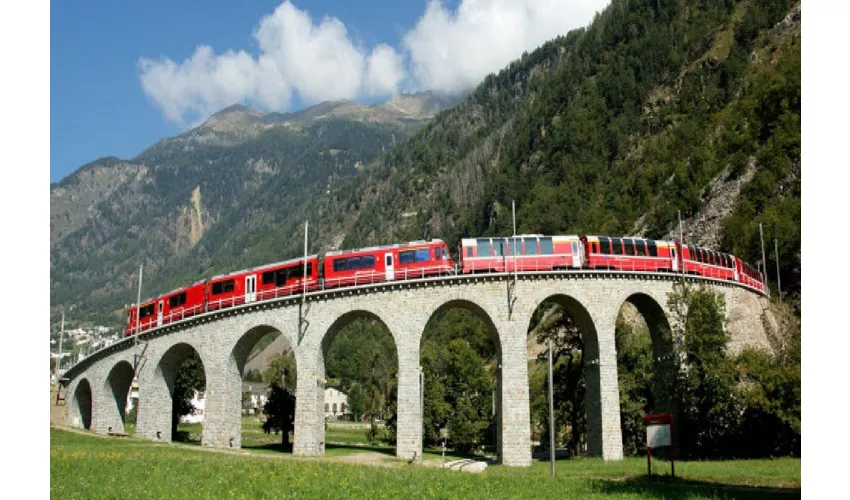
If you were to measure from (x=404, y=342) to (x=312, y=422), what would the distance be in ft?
26.2

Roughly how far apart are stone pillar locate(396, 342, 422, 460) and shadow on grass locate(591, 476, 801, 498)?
16529mm

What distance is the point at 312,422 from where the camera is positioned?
44781mm

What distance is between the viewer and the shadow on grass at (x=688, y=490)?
2350 cm

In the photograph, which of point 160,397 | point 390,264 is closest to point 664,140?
point 390,264

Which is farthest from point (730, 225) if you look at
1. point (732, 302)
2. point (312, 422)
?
point (312, 422)

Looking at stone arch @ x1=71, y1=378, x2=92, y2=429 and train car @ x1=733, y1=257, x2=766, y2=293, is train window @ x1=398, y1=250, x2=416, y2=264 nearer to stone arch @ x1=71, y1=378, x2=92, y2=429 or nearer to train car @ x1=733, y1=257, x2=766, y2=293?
train car @ x1=733, y1=257, x2=766, y2=293

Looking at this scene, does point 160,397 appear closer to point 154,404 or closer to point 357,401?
point 154,404

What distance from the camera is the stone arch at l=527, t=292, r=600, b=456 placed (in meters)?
44.6

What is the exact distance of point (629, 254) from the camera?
4881cm

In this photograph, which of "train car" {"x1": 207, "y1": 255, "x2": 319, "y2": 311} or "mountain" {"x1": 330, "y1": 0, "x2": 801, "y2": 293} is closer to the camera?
"train car" {"x1": 207, "y1": 255, "x2": 319, "y2": 311}

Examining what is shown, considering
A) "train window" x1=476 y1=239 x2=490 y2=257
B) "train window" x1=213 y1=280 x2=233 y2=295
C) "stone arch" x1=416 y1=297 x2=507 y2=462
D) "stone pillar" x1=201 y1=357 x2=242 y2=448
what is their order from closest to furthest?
"stone arch" x1=416 y1=297 x2=507 y2=462 < "train window" x1=476 y1=239 x2=490 y2=257 < "stone pillar" x1=201 y1=357 x2=242 y2=448 < "train window" x1=213 y1=280 x2=233 y2=295

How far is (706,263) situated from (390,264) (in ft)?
81.7

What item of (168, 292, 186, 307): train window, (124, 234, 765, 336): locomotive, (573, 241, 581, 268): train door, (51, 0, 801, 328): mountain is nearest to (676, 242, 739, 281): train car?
(124, 234, 765, 336): locomotive

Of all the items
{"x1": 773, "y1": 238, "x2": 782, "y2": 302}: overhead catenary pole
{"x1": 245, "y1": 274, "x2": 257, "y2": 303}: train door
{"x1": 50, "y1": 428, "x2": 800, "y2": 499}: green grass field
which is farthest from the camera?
{"x1": 773, "y1": 238, "x2": 782, "y2": 302}: overhead catenary pole
